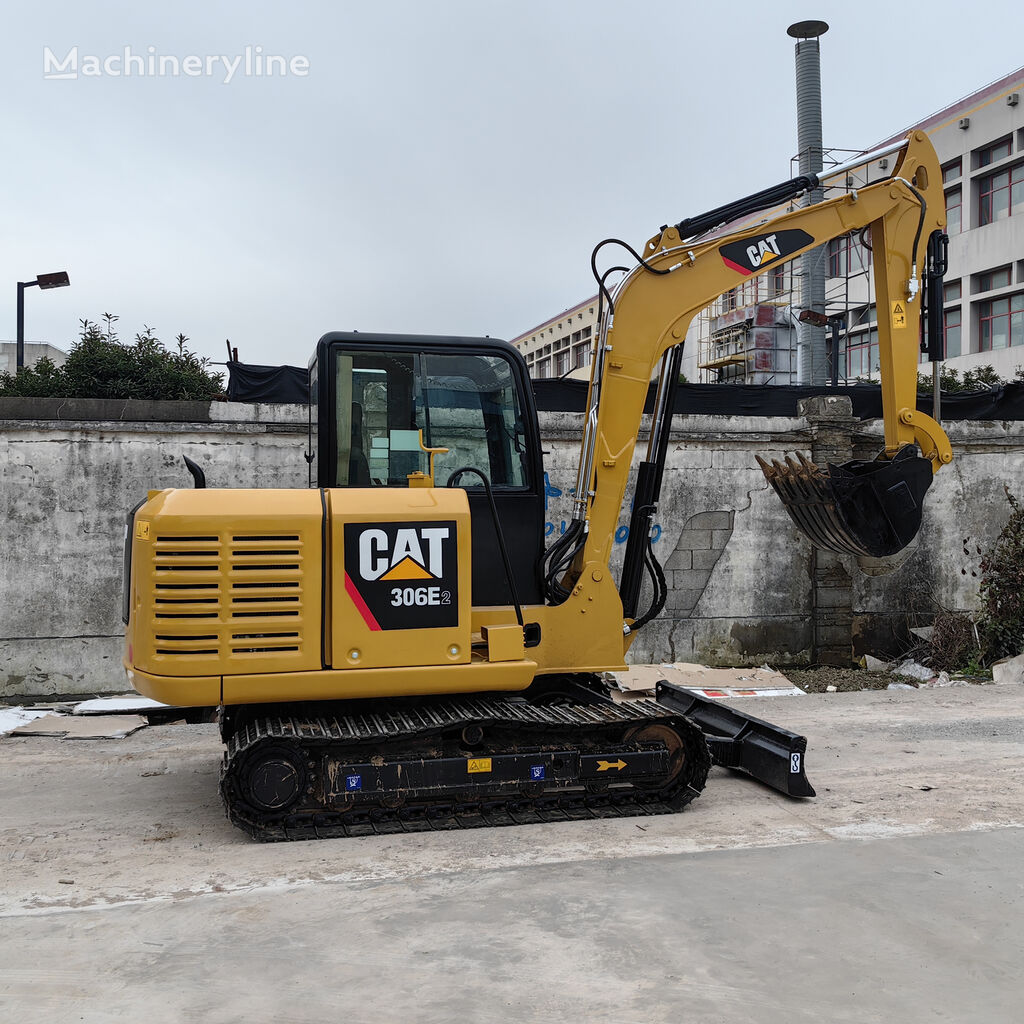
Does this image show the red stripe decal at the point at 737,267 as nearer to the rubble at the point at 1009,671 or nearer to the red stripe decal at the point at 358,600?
the red stripe decal at the point at 358,600

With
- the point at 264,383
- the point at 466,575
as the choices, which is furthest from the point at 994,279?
the point at 466,575

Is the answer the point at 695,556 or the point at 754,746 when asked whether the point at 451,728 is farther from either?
the point at 695,556

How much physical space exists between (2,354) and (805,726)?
37869 mm

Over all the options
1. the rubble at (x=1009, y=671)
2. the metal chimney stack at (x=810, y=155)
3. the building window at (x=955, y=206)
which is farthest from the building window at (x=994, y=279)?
the rubble at (x=1009, y=671)

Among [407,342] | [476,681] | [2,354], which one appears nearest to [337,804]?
[476,681]

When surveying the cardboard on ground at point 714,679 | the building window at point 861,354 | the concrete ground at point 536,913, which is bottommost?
the concrete ground at point 536,913

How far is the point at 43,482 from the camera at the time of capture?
361 inches

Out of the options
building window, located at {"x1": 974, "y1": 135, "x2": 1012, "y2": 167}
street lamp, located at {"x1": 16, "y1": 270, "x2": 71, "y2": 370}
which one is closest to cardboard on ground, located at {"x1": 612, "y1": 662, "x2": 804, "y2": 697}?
street lamp, located at {"x1": 16, "y1": 270, "x2": 71, "y2": 370}

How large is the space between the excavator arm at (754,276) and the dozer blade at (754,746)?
1.05 m

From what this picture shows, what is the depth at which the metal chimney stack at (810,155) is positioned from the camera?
2522 cm

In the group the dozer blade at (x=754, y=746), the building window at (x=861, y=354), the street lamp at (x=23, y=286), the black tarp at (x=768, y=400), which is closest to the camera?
the dozer blade at (x=754, y=746)

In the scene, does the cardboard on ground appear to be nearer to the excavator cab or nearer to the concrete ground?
the concrete ground

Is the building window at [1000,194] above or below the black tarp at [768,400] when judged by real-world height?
above

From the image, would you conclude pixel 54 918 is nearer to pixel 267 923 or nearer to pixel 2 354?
pixel 267 923
